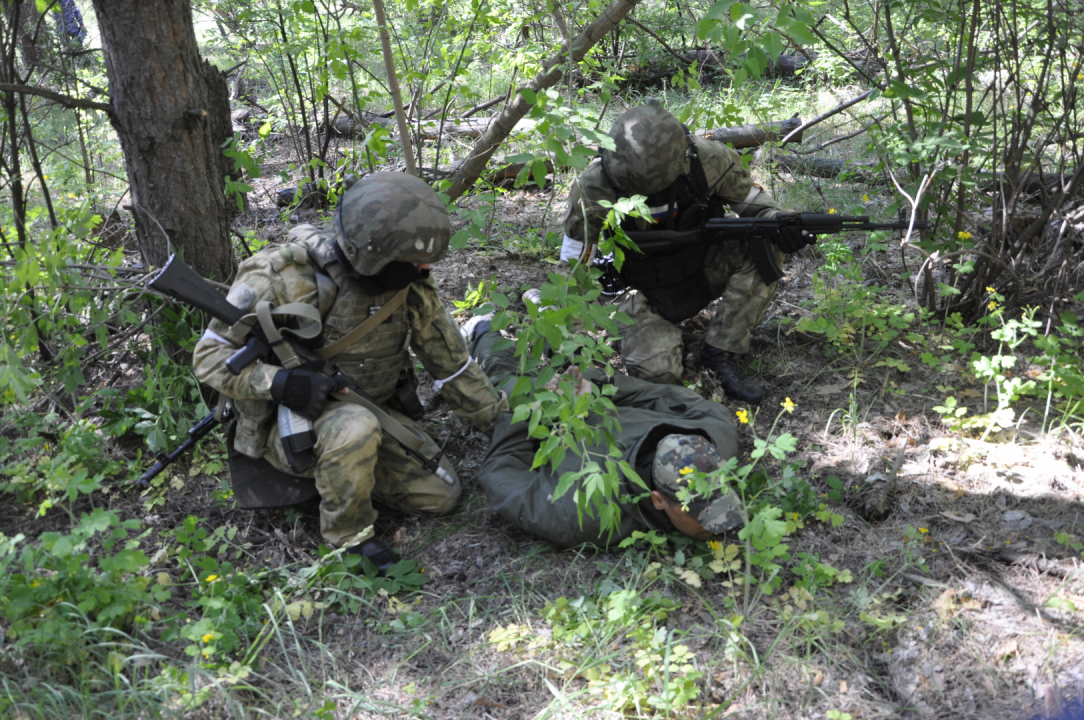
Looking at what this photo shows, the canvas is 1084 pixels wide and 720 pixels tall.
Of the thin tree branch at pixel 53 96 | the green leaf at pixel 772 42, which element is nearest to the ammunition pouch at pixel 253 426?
the thin tree branch at pixel 53 96

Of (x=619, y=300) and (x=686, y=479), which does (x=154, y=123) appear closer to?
(x=619, y=300)

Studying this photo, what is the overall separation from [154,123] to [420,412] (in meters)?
1.84

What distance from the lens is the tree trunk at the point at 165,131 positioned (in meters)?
3.27

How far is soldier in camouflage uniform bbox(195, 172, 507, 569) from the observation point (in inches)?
110

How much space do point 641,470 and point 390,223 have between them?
1.34 metres

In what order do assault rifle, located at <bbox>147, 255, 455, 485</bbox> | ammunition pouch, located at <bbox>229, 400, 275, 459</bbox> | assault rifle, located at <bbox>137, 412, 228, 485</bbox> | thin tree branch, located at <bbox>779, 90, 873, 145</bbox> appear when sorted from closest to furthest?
1. assault rifle, located at <bbox>147, 255, 455, 485</bbox>
2. ammunition pouch, located at <bbox>229, 400, 275, 459</bbox>
3. assault rifle, located at <bbox>137, 412, 228, 485</bbox>
4. thin tree branch, located at <bbox>779, 90, 873, 145</bbox>

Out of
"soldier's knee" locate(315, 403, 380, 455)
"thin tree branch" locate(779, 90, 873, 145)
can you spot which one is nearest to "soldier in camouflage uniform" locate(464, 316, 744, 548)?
"soldier's knee" locate(315, 403, 380, 455)

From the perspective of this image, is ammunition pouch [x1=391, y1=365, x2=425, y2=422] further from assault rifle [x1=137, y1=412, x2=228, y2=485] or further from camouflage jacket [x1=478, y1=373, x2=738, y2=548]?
assault rifle [x1=137, y1=412, x2=228, y2=485]

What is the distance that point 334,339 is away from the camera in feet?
10.1

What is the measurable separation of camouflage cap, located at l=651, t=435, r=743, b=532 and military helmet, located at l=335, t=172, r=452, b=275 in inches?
47.4

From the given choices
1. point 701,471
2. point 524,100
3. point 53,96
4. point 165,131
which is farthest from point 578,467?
point 53,96

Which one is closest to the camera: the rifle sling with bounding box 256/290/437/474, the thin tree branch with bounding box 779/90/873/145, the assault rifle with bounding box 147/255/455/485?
the assault rifle with bounding box 147/255/455/485

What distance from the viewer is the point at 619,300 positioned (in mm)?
4355

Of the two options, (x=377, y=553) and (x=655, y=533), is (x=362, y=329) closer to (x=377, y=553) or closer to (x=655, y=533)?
(x=377, y=553)
